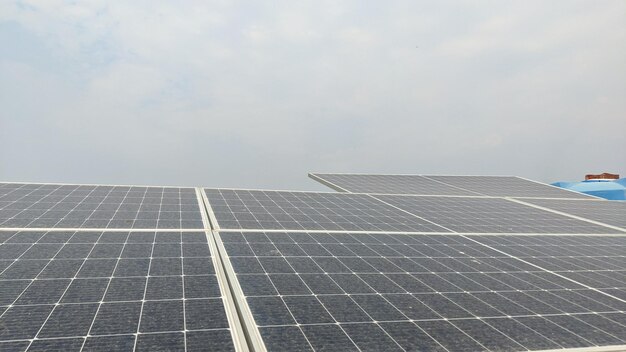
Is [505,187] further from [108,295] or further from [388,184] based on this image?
[108,295]

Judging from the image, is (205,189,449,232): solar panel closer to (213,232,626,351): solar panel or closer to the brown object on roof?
(213,232,626,351): solar panel

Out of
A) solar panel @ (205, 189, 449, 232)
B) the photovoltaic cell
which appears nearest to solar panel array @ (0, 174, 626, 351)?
solar panel @ (205, 189, 449, 232)

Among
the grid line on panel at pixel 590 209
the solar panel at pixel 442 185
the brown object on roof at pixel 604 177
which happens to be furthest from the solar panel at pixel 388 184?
the brown object on roof at pixel 604 177

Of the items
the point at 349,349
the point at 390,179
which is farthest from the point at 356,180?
the point at 349,349

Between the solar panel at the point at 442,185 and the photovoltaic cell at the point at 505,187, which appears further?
the photovoltaic cell at the point at 505,187

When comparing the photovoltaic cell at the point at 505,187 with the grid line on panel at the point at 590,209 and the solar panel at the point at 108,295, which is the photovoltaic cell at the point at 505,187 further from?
the solar panel at the point at 108,295

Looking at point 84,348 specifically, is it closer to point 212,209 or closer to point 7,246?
point 7,246
